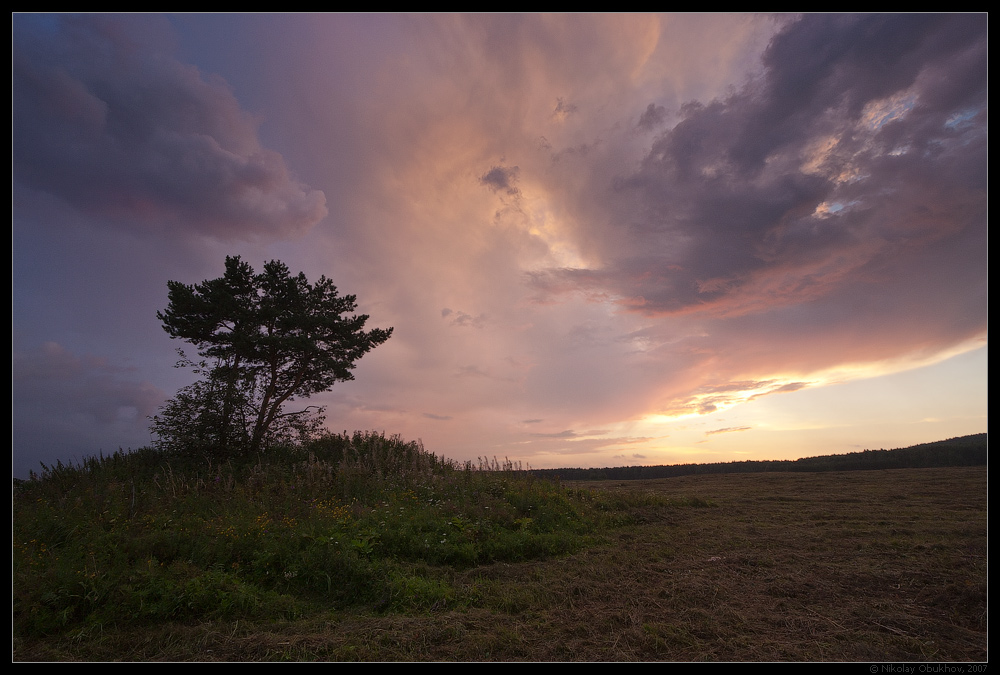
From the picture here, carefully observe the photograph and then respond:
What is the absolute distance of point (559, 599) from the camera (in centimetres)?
564

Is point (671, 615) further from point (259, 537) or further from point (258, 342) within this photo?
point (258, 342)

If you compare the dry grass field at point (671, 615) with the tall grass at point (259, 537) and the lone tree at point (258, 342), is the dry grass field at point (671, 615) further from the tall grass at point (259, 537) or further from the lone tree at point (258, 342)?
the lone tree at point (258, 342)

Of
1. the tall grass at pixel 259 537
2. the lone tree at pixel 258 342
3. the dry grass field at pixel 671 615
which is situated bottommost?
the dry grass field at pixel 671 615

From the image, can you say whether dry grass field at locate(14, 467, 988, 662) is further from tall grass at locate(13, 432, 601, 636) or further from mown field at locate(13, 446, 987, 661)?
tall grass at locate(13, 432, 601, 636)

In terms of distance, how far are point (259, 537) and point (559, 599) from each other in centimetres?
531

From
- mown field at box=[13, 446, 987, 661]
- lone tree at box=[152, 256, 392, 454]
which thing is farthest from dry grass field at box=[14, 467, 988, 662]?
lone tree at box=[152, 256, 392, 454]

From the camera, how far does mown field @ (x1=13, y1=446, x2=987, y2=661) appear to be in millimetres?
4293

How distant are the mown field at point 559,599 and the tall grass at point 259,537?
0.14 ft

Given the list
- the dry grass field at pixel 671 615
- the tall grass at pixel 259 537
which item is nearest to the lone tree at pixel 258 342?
the tall grass at pixel 259 537

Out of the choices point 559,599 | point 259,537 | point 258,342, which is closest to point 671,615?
point 559,599

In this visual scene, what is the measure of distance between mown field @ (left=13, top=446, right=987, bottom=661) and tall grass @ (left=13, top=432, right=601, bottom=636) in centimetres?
4

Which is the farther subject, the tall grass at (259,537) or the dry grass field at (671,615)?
the tall grass at (259,537)

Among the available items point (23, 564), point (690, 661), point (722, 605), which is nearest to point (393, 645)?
point (690, 661)

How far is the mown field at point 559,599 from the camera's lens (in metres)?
4.29
